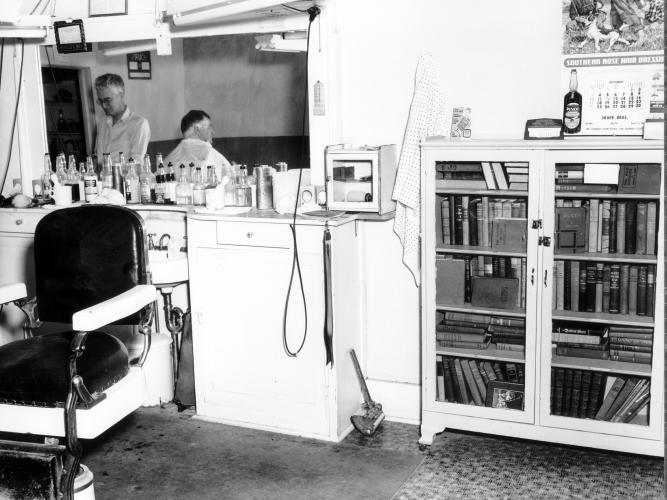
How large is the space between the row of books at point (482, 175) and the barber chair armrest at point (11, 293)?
6.26 ft

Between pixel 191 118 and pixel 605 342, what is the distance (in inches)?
99.1

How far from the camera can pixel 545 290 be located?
140 inches

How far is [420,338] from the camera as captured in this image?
4.08m

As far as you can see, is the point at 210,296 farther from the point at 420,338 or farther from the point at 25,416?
the point at 25,416

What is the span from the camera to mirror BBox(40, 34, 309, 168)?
13.7ft

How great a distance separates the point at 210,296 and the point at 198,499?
1086 millimetres

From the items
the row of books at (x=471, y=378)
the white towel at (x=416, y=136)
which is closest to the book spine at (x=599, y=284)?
the row of books at (x=471, y=378)

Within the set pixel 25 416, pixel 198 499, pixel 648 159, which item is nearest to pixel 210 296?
pixel 198 499

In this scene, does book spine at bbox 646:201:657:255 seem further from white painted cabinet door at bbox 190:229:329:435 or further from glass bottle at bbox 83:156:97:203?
A: glass bottle at bbox 83:156:97:203

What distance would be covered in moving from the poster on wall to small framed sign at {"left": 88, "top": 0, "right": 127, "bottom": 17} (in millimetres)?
2427

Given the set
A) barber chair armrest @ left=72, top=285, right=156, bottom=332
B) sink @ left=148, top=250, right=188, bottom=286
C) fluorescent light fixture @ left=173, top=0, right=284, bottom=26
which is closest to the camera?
barber chair armrest @ left=72, top=285, right=156, bottom=332

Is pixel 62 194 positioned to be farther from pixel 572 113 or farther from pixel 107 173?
pixel 572 113

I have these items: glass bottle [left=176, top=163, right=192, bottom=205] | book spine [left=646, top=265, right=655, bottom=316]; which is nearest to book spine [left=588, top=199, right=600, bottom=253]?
book spine [left=646, top=265, right=655, bottom=316]

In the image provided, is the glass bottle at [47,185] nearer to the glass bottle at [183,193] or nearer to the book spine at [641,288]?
the glass bottle at [183,193]
